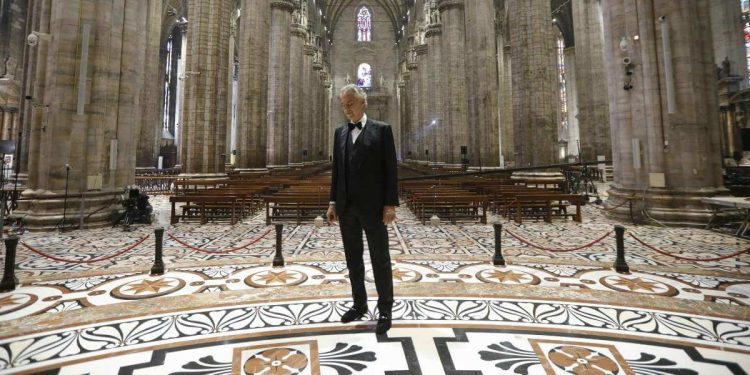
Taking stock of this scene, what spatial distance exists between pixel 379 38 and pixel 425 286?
145 ft

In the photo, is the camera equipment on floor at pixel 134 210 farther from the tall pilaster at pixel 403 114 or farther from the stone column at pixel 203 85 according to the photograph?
the tall pilaster at pixel 403 114

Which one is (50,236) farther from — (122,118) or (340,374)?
(340,374)

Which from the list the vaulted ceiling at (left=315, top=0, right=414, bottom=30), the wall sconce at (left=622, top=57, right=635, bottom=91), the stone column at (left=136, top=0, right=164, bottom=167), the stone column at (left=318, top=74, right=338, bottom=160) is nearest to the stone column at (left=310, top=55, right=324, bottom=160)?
the stone column at (left=318, top=74, right=338, bottom=160)

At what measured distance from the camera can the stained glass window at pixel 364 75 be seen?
42.3 m

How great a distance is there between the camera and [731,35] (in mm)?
16938

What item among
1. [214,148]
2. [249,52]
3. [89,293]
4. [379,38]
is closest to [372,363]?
[89,293]

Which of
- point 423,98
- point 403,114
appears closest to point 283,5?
point 423,98

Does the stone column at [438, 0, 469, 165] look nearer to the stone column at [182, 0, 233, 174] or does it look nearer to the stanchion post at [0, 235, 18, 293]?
the stone column at [182, 0, 233, 174]

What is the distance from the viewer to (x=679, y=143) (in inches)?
250

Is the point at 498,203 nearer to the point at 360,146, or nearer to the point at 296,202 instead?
the point at 296,202

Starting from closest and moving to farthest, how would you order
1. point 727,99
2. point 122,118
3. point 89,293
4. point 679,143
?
point 89,293, point 679,143, point 122,118, point 727,99

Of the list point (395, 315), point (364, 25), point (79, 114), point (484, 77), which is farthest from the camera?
point (364, 25)

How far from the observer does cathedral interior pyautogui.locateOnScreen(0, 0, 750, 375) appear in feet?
6.89

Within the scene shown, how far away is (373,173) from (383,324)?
1053 mm
